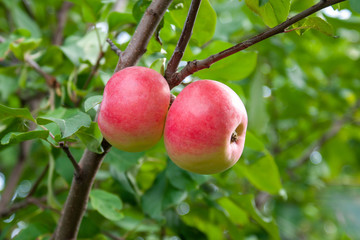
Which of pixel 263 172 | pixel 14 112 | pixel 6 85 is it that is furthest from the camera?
pixel 6 85

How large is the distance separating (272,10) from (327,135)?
4.91 feet

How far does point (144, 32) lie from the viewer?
29.0 inches

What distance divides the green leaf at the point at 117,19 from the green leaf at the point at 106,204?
0.52 meters

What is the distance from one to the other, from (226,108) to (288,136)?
1.76 metres

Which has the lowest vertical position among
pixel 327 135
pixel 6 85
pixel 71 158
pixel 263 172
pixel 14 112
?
pixel 327 135

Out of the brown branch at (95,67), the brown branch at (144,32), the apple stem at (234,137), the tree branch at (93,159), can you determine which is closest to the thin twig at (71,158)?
the tree branch at (93,159)

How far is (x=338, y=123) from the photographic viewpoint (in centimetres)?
210

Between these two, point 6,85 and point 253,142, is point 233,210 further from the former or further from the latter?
point 6,85

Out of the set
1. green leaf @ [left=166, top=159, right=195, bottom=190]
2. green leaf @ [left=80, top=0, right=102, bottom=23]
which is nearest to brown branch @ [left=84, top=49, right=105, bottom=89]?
green leaf @ [left=80, top=0, right=102, bottom=23]

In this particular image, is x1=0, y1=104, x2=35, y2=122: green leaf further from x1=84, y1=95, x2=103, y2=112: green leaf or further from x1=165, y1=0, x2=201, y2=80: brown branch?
x1=165, y1=0, x2=201, y2=80: brown branch

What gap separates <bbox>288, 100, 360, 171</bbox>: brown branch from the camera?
1.98 metres

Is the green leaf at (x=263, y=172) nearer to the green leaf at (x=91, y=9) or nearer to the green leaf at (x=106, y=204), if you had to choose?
the green leaf at (x=106, y=204)

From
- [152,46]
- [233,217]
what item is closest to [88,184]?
[152,46]

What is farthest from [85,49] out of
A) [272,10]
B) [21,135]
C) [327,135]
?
[327,135]
